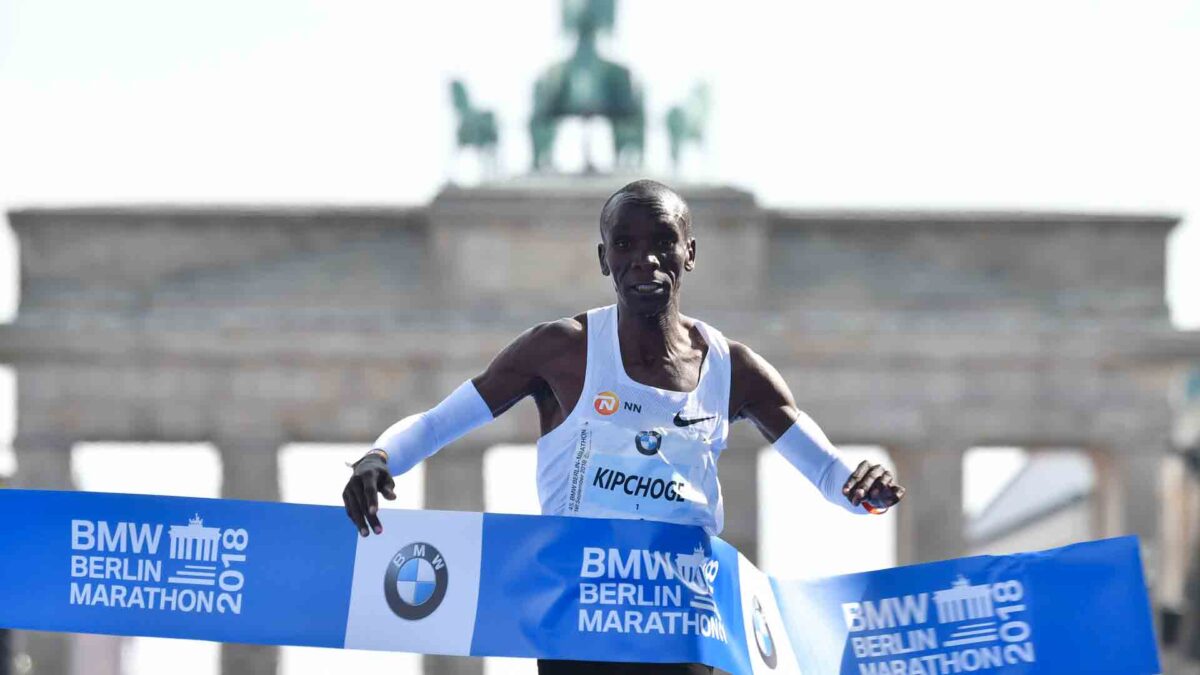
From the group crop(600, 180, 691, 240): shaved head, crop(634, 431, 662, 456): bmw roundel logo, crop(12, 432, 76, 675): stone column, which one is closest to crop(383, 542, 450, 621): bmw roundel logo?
crop(634, 431, 662, 456): bmw roundel logo

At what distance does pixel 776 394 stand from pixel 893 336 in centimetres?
3180

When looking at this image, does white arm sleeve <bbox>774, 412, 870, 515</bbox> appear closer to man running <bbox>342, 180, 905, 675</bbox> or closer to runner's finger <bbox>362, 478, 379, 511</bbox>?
man running <bbox>342, 180, 905, 675</bbox>

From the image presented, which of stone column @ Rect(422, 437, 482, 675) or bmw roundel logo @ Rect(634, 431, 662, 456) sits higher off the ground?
stone column @ Rect(422, 437, 482, 675)

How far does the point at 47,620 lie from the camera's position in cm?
547

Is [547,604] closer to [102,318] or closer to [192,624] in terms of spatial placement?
[192,624]

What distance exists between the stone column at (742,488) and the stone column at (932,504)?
2.63 metres

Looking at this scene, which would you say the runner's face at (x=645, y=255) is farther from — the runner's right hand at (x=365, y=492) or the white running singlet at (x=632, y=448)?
the runner's right hand at (x=365, y=492)

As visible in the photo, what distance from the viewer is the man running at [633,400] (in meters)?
5.08

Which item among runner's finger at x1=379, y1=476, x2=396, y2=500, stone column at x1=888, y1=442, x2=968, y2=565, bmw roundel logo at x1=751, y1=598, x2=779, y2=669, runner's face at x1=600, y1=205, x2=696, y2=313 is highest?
stone column at x1=888, y1=442, x2=968, y2=565

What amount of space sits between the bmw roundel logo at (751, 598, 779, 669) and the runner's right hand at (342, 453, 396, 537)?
1.02 meters

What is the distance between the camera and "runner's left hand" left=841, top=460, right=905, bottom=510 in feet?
16.7

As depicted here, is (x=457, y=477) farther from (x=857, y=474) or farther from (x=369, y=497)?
(x=369, y=497)

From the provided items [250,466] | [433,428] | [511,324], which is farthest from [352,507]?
[511,324]

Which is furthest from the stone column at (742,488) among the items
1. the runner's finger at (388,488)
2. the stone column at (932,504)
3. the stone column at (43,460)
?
the runner's finger at (388,488)
